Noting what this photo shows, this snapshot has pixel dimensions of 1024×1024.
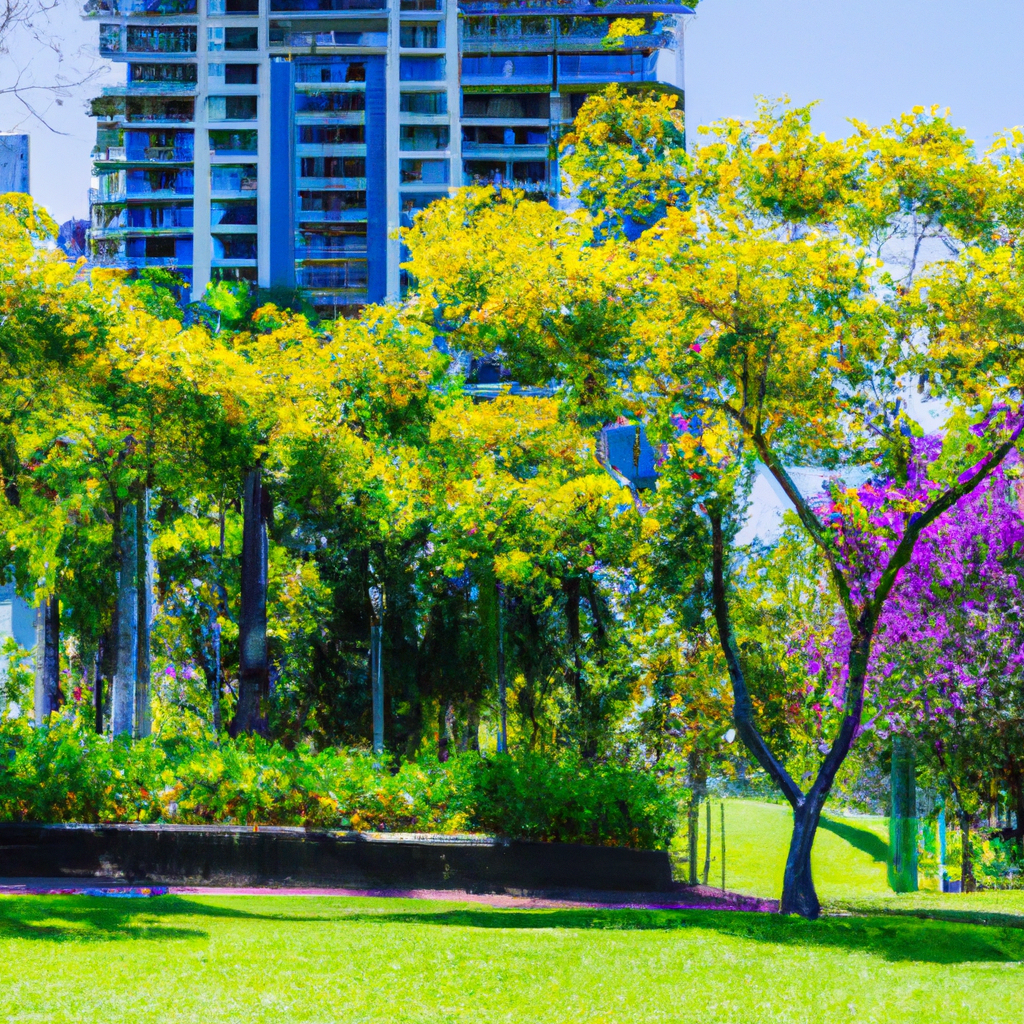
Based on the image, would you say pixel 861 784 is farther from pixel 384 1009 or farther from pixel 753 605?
pixel 384 1009

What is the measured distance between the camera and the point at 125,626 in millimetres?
20125

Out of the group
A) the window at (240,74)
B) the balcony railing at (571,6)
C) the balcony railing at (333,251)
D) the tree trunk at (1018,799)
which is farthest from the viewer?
the window at (240,74)

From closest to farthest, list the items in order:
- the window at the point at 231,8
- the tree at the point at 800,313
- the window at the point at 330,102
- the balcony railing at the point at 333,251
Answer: the tree at the point at 800,313
the balcony railing at the point at 333,251
the window at the point at 330,102
the window at the point at 231,8

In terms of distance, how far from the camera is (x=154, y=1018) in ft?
23.0

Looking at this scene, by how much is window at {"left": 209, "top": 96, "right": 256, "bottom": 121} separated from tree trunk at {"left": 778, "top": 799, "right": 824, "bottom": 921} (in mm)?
68695

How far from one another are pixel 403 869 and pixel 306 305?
92.3ft

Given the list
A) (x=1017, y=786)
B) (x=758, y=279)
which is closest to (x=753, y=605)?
(x=1017, y=786)

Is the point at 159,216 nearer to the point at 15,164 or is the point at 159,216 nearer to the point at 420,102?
the point at 420,102

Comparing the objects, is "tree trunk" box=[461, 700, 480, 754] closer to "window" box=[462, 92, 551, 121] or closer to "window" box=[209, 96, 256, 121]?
"window" box=[462, 92, 551, 121]

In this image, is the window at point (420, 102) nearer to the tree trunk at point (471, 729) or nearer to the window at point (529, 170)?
the window at point (529, 170)

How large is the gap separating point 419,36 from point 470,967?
235 ft

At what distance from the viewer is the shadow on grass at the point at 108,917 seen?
9.95m

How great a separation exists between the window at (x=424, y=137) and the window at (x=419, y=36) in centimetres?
439

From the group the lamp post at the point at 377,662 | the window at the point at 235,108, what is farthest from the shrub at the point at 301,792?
the window at the point at 235,108
